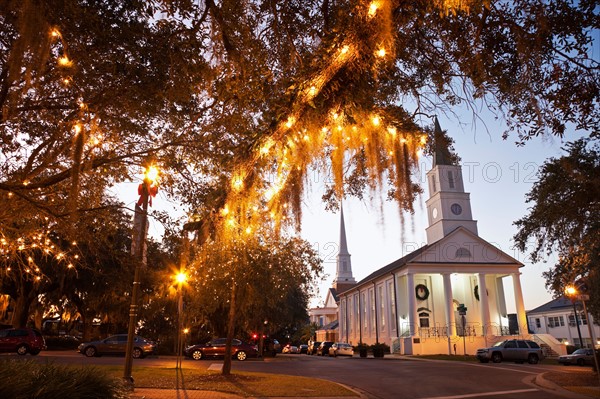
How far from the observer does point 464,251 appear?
4719cm

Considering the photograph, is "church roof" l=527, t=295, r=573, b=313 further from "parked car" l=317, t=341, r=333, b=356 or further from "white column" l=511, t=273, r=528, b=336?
"parked car" l=317, t=341, r=333, b=356

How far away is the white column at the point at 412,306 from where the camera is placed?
43.0 m

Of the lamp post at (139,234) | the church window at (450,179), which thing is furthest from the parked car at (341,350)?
the lamp post at (139,234)

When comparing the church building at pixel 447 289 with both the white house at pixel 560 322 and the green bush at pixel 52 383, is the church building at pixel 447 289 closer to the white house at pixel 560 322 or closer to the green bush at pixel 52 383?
the white house at pixel 560 322

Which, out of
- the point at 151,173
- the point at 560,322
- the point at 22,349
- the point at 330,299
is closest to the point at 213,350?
the point at 22,349

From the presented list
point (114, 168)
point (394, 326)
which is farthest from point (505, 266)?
point (114, 168)

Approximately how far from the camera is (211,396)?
1157 cm

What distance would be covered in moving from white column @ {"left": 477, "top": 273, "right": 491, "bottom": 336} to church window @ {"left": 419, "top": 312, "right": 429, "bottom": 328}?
17.6ft

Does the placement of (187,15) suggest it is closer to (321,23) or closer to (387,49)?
(321,23)

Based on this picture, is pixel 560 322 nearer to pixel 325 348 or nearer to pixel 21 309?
pixel 325 348

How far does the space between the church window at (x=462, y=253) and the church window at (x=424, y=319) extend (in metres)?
6.98

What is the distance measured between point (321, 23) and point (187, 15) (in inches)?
88.8

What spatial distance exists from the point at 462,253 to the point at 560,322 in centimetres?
2539

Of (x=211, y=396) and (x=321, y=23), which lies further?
(x=211, y=396)
